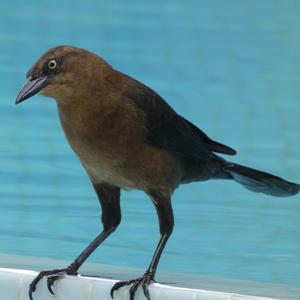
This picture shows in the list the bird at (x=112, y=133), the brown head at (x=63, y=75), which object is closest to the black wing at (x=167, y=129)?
the bird at (x=112, y=133)

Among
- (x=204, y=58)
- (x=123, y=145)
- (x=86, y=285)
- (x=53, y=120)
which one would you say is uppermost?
(x=204, y=58)

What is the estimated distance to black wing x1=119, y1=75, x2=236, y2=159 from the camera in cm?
493

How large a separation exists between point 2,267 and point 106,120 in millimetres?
604

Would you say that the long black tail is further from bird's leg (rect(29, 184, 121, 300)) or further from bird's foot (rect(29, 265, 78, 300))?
bird's foot (rect(29, 265, 78, 300))

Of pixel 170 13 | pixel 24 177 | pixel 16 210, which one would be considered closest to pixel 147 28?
pixel 170 13

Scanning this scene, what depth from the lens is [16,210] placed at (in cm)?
745

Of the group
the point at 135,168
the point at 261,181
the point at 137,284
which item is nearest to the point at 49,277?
the point at 137,284

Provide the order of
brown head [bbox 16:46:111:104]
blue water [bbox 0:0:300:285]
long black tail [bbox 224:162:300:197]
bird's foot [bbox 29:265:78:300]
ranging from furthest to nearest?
blue water [bbox 0:0:300:285] → long black tail [bbox 224:162:300:197] → brown head [bbox 16:46:111:104] → bird's foot [bbox 29:265:78:300]

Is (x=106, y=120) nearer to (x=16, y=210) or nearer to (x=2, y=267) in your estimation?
(x=2, y=267)

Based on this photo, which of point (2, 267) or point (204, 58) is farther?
point (204, 58)

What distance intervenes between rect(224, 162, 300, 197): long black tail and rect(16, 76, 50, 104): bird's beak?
104 centimetres

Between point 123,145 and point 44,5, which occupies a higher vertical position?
point 44,5

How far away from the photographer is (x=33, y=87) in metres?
4.60

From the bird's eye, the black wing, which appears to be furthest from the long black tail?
the bird's eye
